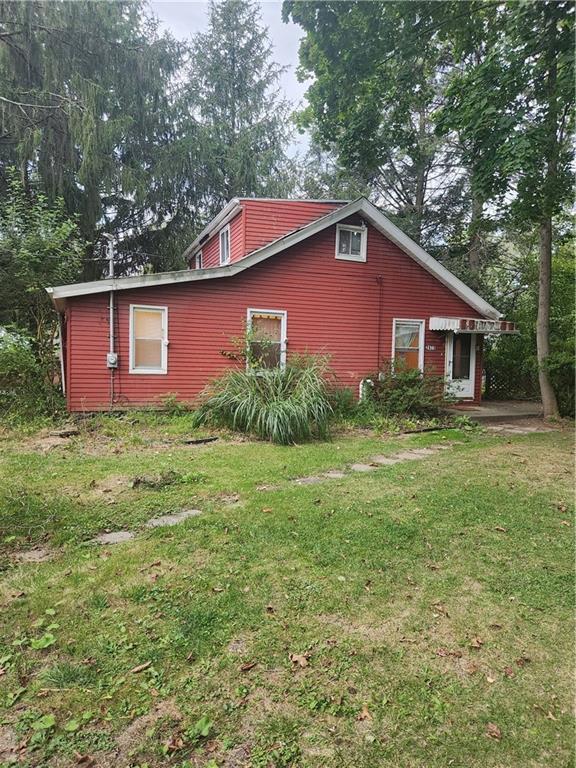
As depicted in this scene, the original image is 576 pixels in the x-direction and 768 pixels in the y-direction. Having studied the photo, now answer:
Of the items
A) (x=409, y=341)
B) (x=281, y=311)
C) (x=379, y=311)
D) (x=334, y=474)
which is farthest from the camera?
(x=409, y=341)

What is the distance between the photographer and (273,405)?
7301 millimetres

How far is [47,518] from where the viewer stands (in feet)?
11.8

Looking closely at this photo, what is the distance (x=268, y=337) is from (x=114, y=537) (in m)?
7.28

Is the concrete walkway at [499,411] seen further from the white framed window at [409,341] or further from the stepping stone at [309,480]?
the stepping stone at [309,480]

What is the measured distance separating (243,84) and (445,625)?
24.7 meters

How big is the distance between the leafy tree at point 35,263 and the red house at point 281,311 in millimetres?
1715

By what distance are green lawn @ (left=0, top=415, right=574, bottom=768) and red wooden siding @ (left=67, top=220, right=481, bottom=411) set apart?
5.07 metres

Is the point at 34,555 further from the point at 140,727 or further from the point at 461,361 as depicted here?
the point at 461,361

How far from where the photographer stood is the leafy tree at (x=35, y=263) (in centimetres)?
1045

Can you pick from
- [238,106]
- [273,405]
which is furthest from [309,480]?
[238,106]

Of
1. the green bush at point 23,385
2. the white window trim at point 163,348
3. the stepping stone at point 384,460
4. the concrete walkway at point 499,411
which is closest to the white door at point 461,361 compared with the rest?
the concrete walkway at point 499,411

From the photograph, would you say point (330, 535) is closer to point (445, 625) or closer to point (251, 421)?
point (445, 625)

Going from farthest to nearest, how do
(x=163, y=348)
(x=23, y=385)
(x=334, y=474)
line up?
1. (x=163, y=348)
2. (x=23, y=385)
3. (x=334, y=474)

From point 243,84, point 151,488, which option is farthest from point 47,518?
point 243,84
